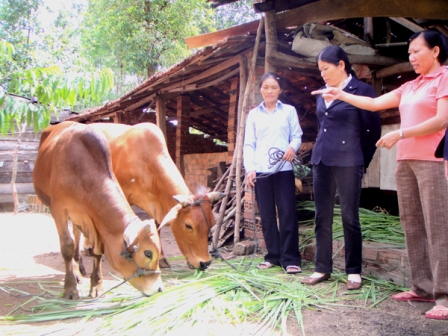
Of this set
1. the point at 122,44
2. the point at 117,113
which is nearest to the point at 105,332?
the point at 117,113

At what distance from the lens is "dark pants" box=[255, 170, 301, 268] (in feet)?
13.6

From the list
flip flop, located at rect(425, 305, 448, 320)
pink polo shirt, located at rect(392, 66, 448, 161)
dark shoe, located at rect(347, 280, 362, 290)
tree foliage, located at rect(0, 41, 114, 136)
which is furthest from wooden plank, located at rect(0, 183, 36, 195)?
flip flop, located at rect(425, 305, 448, 320)

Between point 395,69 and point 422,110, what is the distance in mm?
2380

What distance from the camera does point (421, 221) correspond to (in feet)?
10.2

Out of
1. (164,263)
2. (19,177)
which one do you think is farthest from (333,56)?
(19,177)

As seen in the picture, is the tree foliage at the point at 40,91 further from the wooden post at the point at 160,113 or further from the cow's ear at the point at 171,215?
the wooden post at the point at 160,113

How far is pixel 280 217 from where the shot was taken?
419cm

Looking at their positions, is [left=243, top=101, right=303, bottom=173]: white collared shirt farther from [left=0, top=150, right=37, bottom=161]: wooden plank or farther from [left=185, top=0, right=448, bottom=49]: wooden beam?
[left=0, top=150, right=37, bottom=161]: wooden plank

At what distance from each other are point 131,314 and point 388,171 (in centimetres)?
405

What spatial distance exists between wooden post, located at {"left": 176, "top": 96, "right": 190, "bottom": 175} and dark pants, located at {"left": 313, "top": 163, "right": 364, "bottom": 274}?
5974 mm

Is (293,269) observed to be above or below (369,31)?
below

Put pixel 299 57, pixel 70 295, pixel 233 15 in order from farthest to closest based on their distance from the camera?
pixel 233 15
pixel 299 57
pixel 70 295

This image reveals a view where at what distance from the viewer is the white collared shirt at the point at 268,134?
4.20 m

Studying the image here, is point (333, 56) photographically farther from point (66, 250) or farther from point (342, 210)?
point (66, 250)
